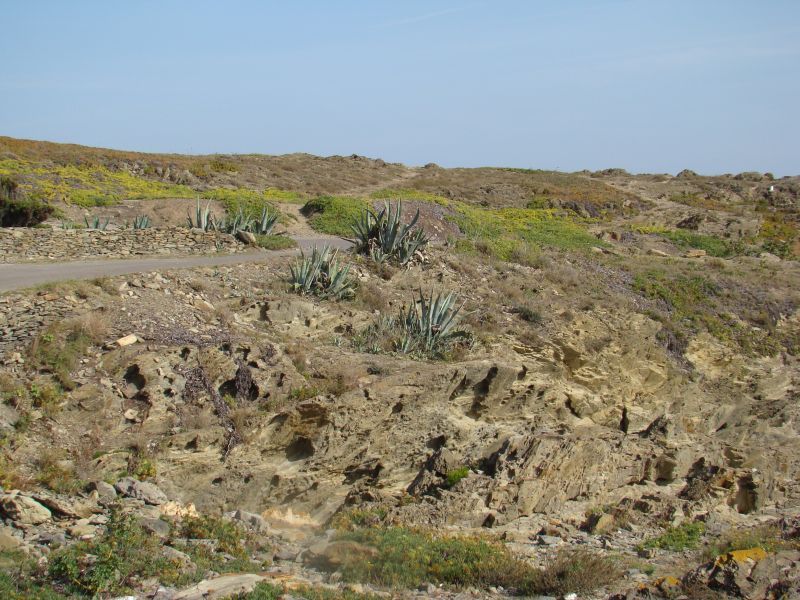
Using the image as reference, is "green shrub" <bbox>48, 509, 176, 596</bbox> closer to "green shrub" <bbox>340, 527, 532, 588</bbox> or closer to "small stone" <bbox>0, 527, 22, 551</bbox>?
"small stone" <bbox>0, 527, 22, 551</bbox>

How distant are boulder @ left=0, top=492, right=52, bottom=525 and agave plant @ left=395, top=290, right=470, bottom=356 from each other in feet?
20.1

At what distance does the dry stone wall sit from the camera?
583 inches

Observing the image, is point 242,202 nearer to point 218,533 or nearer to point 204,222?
point 204,222

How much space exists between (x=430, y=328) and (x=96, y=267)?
18.6 feet

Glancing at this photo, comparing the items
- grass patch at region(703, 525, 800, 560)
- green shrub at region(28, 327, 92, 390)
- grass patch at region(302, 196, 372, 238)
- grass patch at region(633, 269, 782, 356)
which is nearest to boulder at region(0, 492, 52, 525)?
green shrub at region(28, 327, 92, 390)

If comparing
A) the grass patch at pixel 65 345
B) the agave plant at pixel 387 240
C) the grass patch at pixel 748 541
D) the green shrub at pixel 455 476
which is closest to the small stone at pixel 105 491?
the grass patch at pixel 65 345

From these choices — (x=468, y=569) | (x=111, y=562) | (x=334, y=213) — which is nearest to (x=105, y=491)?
(x=111, y=562)

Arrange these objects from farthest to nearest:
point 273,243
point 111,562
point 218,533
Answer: point 273,243, point 218,533, point 111,562

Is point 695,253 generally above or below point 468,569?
above

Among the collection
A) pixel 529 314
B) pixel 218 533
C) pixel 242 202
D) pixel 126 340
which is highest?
pixel 242 202

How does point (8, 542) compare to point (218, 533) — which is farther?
point (218, 533)

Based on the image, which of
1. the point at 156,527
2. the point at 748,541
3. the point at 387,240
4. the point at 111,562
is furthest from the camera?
the point at 387,240

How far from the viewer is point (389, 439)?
429 inches

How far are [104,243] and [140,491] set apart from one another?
7.82 meters
